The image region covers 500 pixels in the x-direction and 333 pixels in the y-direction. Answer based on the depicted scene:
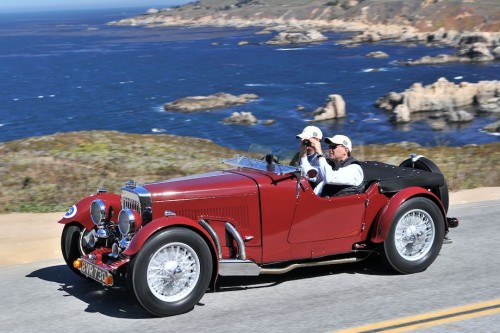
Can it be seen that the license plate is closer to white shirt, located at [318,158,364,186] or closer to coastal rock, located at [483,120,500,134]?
white shirt, located at [318,158,364,186]

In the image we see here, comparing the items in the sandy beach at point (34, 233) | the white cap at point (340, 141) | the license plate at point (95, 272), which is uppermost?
the white cap at point (340, 141)

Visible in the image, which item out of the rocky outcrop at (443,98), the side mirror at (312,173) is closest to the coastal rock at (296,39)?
the rocky outcrop at (443,98)

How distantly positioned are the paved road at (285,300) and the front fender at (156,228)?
62cm

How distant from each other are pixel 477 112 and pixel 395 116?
25.7 feet

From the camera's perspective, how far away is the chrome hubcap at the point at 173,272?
680 centimetres

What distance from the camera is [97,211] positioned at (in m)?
7.80

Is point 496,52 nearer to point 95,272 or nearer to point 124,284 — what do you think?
point 124,284

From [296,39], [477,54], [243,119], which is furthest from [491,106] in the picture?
[296,39]

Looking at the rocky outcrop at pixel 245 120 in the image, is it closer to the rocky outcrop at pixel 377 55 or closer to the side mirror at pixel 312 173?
the rocky outcrop at pixel 377 55

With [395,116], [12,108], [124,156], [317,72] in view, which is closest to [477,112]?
[395,116]

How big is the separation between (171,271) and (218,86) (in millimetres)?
80581

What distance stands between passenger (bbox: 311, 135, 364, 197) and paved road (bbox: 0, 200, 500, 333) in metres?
0.92

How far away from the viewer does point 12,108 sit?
76500 millimetres

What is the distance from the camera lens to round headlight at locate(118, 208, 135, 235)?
705 cm
